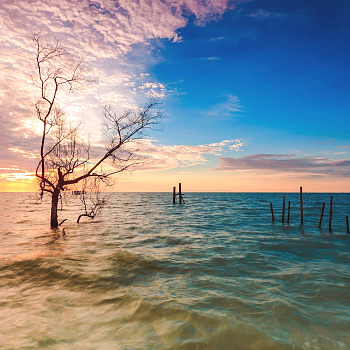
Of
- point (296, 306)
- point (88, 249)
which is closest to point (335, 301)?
point (296, 306)

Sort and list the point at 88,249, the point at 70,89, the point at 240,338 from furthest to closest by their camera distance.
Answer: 1. the point at 70,89
2. the point at 88,249
3. the point at 240,338

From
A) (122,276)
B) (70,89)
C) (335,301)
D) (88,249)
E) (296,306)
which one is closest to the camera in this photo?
(296,306)

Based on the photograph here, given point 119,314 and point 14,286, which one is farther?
point 14,286

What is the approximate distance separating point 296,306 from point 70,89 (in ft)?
53.4

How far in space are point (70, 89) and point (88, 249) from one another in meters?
10.3

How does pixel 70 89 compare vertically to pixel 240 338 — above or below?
above

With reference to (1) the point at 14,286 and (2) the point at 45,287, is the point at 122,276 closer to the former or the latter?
(2) the point at 45,287

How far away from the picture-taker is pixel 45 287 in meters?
7.29

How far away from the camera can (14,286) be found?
732 cm

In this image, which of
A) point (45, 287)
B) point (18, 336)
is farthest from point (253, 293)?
point (45, 287)

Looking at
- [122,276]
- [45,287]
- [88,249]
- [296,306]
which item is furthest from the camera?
[88,249]

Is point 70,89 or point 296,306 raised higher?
point 70,89

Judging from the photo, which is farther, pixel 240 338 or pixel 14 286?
pixel 14 286

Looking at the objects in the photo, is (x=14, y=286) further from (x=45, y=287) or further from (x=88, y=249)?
(x=88, y=249)
